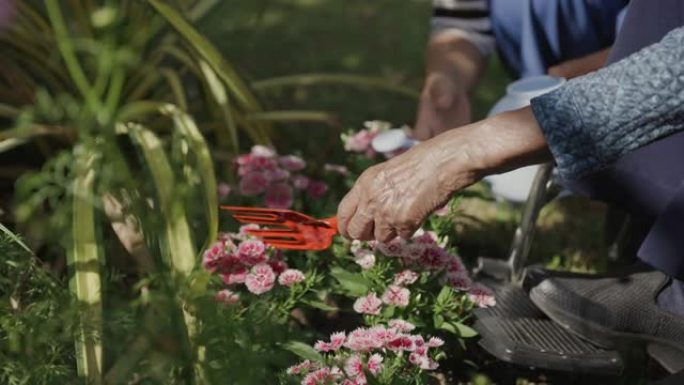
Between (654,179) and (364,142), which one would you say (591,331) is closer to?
(654,179)

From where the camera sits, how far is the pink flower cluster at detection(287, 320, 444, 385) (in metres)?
2.02

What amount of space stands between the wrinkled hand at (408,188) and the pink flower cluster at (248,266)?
0.26 metres

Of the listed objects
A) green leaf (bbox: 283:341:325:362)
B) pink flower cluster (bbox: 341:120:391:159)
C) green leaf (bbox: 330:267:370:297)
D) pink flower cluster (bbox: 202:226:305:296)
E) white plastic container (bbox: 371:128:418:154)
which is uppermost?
white plastic container (bbox: 371:128:418:154)

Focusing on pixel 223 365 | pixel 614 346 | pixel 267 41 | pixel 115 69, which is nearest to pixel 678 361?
pixel 614 346

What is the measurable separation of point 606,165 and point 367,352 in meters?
0.50

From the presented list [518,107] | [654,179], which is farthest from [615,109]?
[518,107]

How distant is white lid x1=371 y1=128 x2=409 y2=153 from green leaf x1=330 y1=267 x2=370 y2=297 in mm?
398

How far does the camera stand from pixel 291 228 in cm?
240

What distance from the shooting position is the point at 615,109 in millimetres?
1825

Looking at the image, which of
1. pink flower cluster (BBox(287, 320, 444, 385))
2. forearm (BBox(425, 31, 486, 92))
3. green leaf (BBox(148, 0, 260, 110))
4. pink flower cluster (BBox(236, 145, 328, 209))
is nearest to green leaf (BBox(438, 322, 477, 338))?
pink flower cluster (BBox(287, 320, 444, 385))

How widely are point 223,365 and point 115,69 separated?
1.00 meters

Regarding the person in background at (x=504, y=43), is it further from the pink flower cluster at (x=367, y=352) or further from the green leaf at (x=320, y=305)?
the pink flower cluster at (x=367, y=352)

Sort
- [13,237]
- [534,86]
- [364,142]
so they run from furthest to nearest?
[364,142], [534,86], [13,237]

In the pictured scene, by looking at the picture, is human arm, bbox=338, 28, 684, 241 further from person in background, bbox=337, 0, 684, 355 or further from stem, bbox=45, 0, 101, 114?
stem, bbox=45, 0, 101, 114
